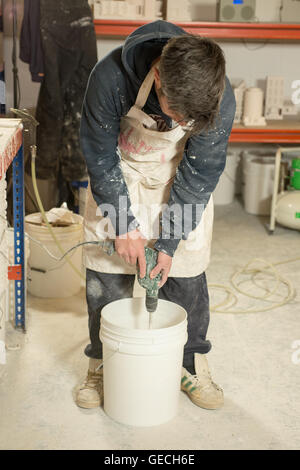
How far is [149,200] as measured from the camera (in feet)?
6.62

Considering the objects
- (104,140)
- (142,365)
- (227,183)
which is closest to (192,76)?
(104,140)

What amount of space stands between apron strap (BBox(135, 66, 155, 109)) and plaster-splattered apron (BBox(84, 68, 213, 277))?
0.12m

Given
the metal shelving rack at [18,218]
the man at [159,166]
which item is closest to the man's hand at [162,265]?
the man at [159,166]

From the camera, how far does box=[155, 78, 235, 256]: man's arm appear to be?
1781mm

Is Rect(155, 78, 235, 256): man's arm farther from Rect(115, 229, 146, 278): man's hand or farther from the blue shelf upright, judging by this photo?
the blue shelf upright

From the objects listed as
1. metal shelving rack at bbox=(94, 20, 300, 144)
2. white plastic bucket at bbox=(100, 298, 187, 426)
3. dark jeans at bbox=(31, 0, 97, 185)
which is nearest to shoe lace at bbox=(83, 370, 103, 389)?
white plastic bucket at bbox=(100, 298, 187, 426)

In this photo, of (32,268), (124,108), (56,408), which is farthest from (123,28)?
(56,408)

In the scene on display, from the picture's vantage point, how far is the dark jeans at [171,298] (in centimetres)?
207

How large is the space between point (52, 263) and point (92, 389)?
927 millimetres

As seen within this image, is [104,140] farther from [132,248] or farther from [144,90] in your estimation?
[132,248]

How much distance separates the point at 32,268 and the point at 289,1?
2.68 meters

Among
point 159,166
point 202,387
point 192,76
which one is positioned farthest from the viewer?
point 202,387

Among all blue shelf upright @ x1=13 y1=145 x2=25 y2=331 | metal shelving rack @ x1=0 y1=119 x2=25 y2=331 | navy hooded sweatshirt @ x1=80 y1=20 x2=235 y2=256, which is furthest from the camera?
blue shelf upright @ x1=13 y1=145 x2=25 y2=331

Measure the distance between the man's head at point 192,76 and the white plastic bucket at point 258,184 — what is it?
2.94 meters
